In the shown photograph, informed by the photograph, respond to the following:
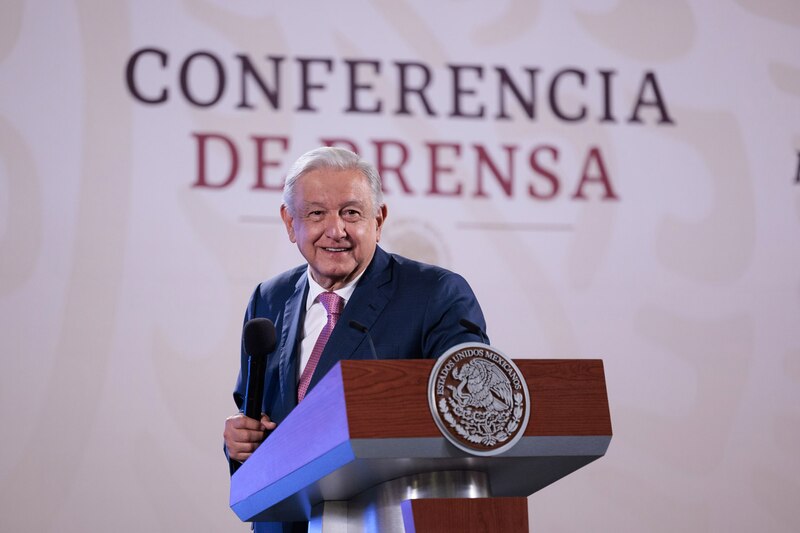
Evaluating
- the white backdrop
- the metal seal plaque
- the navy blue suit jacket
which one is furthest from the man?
the white backdrop

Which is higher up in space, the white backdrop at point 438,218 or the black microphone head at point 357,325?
the white backdrop at point 438,218

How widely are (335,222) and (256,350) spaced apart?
1.41 feet

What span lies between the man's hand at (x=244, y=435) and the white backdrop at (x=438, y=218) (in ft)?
5.92

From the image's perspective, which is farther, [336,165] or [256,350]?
[336,165]

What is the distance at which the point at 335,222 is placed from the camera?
94.6 inches

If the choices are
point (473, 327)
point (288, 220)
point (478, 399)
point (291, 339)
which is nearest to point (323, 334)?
point (291, 339)

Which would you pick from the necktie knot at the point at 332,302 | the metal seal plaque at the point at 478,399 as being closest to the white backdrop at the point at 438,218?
the necktie knot at the point at 332,302

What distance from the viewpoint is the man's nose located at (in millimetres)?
2398

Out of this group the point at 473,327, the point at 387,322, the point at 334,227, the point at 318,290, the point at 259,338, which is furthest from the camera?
Answer: the point at 318,290

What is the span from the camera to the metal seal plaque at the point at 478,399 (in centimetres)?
150

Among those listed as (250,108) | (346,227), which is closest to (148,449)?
(250,108)

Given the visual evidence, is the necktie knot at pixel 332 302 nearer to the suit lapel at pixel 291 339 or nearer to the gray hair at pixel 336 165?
the suit lapel at pixel 291 339

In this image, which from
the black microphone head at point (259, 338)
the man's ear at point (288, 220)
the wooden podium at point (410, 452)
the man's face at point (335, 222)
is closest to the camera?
the wooden podium at point (410, 452)

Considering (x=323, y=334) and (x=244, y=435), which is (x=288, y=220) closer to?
(x=323, y=334)
